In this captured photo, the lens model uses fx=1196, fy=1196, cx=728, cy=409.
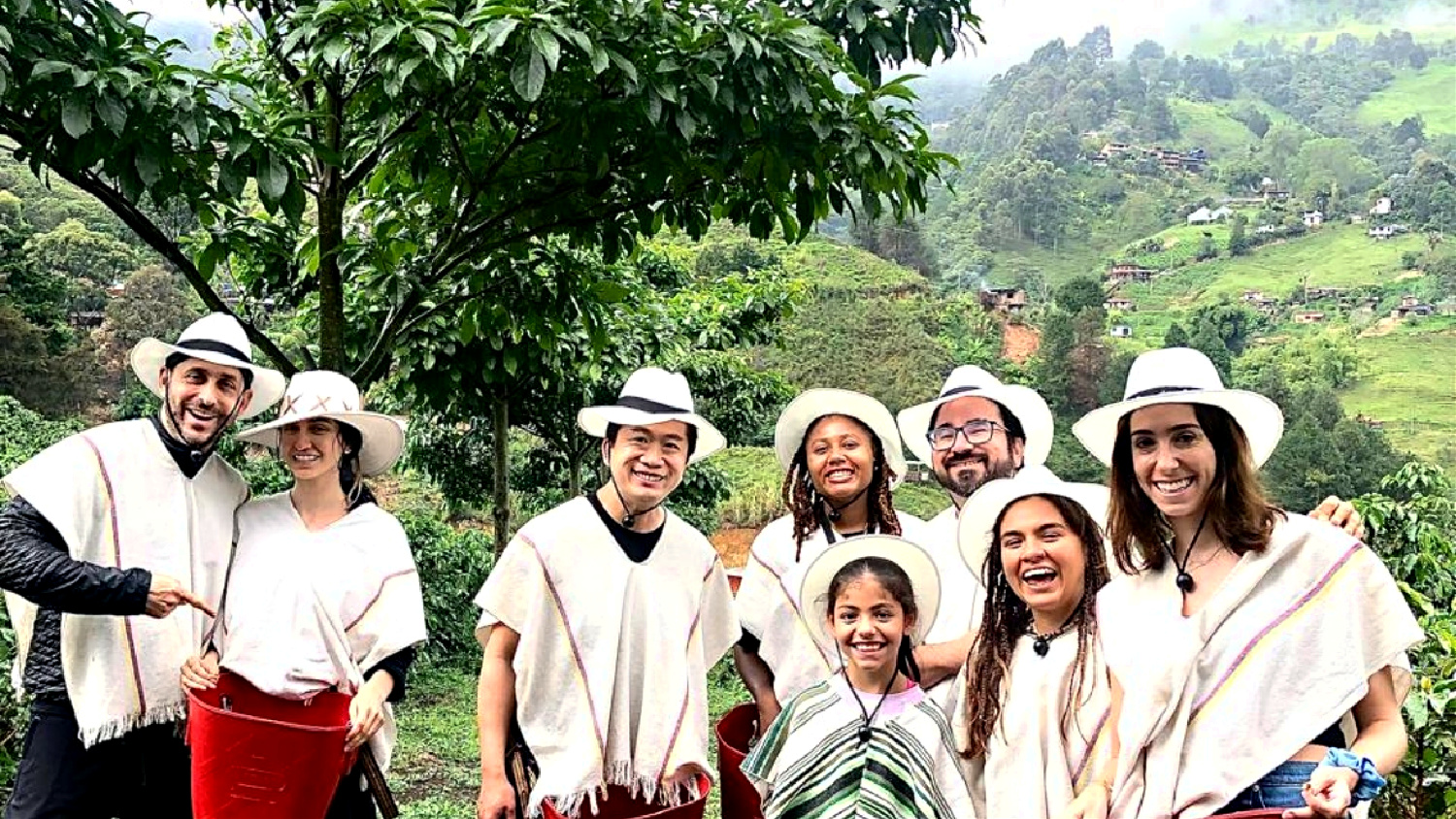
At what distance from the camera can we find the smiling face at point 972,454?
2717mm

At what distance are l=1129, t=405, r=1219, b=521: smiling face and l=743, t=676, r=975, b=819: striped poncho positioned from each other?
58cm

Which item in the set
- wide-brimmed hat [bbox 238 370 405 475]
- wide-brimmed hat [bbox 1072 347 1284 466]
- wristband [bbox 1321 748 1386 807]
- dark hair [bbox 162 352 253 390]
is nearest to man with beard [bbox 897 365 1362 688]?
wide-brimmed hat [bbox 1072 347 1284 466]

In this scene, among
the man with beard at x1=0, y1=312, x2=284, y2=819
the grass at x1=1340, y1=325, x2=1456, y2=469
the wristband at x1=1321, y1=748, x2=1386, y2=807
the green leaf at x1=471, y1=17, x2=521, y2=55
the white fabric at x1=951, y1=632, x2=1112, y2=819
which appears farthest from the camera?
the grass at x1=1340, y1=325, x2=1456, y2=469

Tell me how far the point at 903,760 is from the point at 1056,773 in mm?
268

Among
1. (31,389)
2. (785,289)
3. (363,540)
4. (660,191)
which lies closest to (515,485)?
(785,289)

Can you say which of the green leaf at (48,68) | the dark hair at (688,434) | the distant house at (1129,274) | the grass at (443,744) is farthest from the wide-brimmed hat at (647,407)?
the distant house at (1129,274)

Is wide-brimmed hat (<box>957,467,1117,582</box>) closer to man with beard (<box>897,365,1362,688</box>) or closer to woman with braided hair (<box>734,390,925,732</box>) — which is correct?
man with beard (<box>897,365,1362,688</box>)

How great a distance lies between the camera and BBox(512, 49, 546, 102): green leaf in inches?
109

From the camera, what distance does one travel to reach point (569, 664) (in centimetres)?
238

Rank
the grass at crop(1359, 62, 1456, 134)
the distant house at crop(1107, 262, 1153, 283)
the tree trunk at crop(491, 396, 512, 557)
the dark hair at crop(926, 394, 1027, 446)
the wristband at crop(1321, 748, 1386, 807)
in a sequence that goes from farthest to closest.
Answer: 1. the grass at crop(1359, 62, 1456, 134)
2. the distant house at crop(1107, 262, 1153, 283)
3. the tree trunk at crop(491, 396, 512, 557)
4. the dark hair at crop(926, 394, 1027, 446)
5. the wristband at crop(1321, 748, 1386, 807)

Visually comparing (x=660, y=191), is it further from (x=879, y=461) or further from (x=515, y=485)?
(x=515, y=485)

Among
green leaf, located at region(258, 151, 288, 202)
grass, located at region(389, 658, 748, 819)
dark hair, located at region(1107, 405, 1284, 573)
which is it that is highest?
green leaf, located at region(258, 151, 288, 202)

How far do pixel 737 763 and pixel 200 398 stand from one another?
1339 millimetres

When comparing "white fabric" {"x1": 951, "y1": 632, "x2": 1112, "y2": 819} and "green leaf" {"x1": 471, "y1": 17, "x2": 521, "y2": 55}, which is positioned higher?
"green leaf" {"x1": 471, "y1": 17, "x2": 521, "y2": 55}
